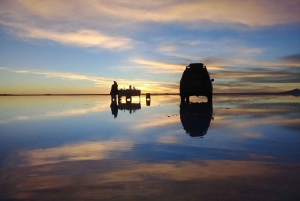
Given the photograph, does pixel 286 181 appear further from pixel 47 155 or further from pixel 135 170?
pixel 47 155

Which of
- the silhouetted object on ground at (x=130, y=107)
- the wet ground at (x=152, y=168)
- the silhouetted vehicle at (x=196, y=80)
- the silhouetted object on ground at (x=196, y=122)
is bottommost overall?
the silhouetted object on ground at (x=130, y=107)

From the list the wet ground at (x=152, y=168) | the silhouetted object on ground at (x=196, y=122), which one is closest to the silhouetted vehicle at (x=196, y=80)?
the silhouetted object on ground at (x=196, y=122)

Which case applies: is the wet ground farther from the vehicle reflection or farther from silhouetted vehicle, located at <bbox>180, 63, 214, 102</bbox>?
silhouetted vehicle, located at <bbox>180, 63, 214, 102</bbox>

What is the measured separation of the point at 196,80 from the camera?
31641 millimetres

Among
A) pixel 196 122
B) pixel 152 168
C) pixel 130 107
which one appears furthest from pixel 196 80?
pixel 152 168

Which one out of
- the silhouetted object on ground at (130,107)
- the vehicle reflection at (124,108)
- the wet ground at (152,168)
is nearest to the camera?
the wet ground at (152,168)

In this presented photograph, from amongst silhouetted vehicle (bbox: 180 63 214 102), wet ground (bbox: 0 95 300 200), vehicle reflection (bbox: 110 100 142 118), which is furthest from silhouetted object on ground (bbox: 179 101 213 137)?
silhouetted vehicle (bbox: 180 63 214 102)

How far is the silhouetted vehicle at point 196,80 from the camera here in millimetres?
31609

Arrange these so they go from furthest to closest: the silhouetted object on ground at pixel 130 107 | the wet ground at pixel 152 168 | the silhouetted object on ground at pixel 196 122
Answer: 1. the silhouetted object on ground at pixel 130 107
2. the silhouetted object on ground at pixel 196 122
3. the wet ground at pixel 152 168

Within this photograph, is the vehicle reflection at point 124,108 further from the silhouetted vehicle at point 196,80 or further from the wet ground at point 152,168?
the wet ground at point 152,168

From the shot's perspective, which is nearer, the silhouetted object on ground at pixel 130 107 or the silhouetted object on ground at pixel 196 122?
the silhouetted object on ground at pixel 196 122

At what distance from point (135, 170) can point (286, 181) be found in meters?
2.72

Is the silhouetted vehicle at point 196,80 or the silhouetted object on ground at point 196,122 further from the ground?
the silhouetted vehicle at point 196,80

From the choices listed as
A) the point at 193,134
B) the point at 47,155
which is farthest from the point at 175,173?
the point at 193,134
